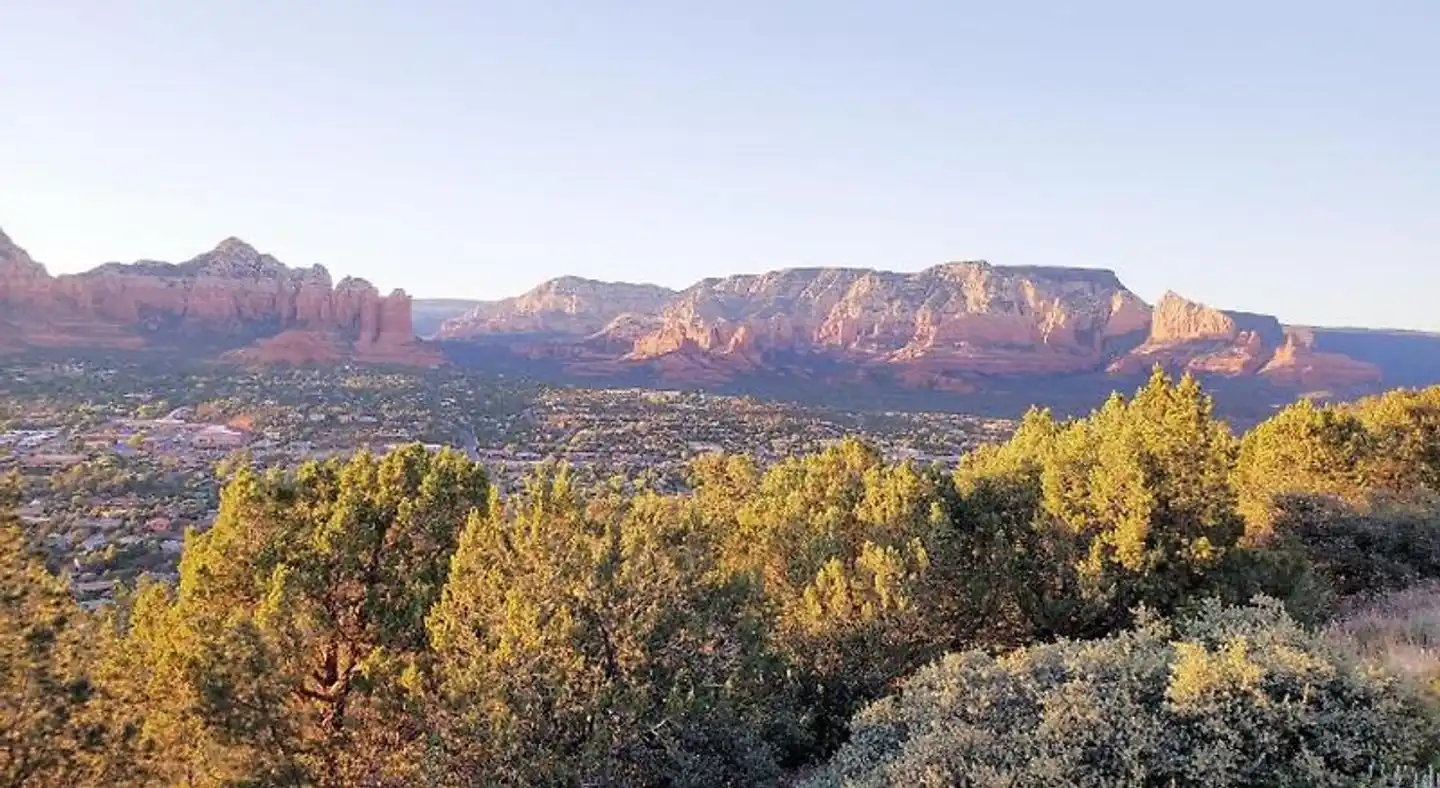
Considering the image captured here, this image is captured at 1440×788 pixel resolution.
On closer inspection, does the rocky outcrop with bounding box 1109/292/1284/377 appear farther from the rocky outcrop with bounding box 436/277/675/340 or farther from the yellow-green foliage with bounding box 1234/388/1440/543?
the yellow-green foliage with bounding box 1234/388/1440/543

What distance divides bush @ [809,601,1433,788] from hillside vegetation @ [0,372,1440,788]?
39 mm

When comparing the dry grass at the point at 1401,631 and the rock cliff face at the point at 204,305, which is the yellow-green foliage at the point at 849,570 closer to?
the dry grass at the point at 1401,631

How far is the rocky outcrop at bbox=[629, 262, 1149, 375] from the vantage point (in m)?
118

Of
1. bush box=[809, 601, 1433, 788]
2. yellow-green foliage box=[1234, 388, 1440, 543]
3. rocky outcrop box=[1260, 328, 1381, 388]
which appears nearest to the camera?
bush box=[809, 601, 1433, 788]

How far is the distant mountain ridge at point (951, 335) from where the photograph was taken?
111438mm

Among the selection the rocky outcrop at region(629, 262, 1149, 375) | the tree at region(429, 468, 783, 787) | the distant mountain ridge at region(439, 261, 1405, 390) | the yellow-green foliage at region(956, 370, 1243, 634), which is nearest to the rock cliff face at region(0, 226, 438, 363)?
the distant mountain ridge at region(439, 261, 1405, 390)

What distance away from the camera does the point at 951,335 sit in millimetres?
122438

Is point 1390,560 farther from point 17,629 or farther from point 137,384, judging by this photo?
point 137,384

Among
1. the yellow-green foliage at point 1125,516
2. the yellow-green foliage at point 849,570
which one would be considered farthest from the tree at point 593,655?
the yellow-green foliage at point 1125,516

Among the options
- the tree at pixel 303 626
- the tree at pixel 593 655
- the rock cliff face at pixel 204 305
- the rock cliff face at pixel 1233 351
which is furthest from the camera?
the rock cliff face at pixel 1233 351

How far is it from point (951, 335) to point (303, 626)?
117 metres

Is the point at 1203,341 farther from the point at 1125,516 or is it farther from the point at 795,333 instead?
the point at 1125,516

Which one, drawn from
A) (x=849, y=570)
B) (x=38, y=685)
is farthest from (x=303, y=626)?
(x=849, y=570)

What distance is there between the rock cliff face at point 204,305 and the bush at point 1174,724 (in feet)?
245
